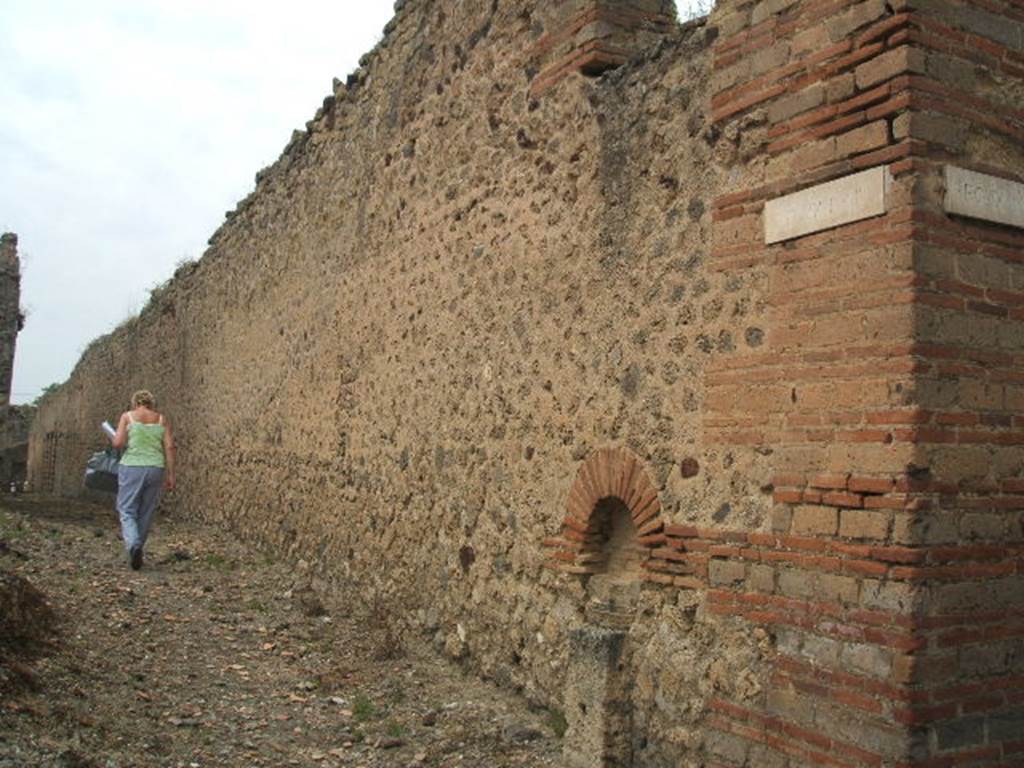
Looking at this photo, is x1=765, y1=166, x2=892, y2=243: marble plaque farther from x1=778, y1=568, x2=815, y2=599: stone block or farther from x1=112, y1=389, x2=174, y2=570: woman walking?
x1=112, y1=389, x2=174, y2=570: woman walking

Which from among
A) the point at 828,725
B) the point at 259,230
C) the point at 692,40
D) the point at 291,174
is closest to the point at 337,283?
the point at 291,174

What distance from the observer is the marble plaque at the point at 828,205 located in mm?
3467

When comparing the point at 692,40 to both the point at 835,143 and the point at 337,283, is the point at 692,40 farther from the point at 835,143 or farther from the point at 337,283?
the point at 337,283

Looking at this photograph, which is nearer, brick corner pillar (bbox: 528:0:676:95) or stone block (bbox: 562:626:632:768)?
stone block (bbox: 562:626:632:768)

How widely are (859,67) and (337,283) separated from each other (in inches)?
208

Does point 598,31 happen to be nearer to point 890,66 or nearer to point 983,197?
point 890,66

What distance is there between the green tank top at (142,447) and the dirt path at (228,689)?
3.32 ft

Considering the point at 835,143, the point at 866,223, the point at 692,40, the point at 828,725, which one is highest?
the point at 692,40

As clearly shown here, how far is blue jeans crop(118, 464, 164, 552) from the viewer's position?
8508 mm

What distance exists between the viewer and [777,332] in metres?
3.79

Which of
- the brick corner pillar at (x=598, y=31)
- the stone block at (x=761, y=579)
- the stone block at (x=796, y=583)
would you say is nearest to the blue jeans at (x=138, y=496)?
the brick corner pillar at (x=598, y=31)

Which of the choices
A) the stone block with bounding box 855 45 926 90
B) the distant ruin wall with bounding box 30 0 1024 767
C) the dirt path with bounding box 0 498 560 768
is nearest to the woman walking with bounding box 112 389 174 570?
the dirt path with bounding box 0 498 560 768

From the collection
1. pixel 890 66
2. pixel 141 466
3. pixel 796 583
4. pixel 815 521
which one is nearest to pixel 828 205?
pixel 890 66

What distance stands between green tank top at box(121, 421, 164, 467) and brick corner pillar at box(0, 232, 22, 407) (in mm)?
9749
